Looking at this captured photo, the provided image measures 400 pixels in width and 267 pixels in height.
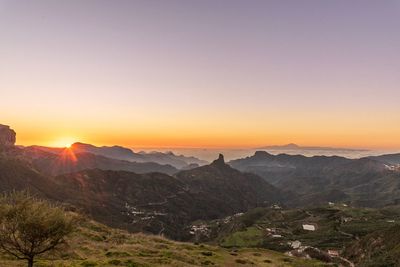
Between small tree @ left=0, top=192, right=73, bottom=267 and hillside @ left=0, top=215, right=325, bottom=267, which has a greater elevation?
small tree @ left=0, top=192, right=73, bottom=267

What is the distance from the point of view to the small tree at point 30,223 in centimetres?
2694

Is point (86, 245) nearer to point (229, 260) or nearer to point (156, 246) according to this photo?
point (156, 246)

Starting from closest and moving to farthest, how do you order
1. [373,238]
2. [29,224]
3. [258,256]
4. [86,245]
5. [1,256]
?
[29,224] → [1,256] → [86,245] → [258,256] → [373,238]

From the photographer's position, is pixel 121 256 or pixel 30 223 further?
pixel 121 256

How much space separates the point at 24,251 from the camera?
95.3 feet

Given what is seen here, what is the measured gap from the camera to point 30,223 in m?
26.7

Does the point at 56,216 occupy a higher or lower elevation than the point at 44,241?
higher

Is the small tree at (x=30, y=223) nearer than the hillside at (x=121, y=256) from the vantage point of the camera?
Yes

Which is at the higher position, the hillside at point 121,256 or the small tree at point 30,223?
the small tree at point 30,223

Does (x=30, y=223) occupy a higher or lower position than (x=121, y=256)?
higher

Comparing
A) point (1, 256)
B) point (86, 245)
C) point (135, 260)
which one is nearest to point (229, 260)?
point (135, 260)

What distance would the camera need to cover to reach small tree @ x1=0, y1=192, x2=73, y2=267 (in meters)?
26.9

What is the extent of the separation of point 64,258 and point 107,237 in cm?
2090

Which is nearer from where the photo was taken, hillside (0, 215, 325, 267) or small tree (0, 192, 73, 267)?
small tree (0, 192, 73, 267)
